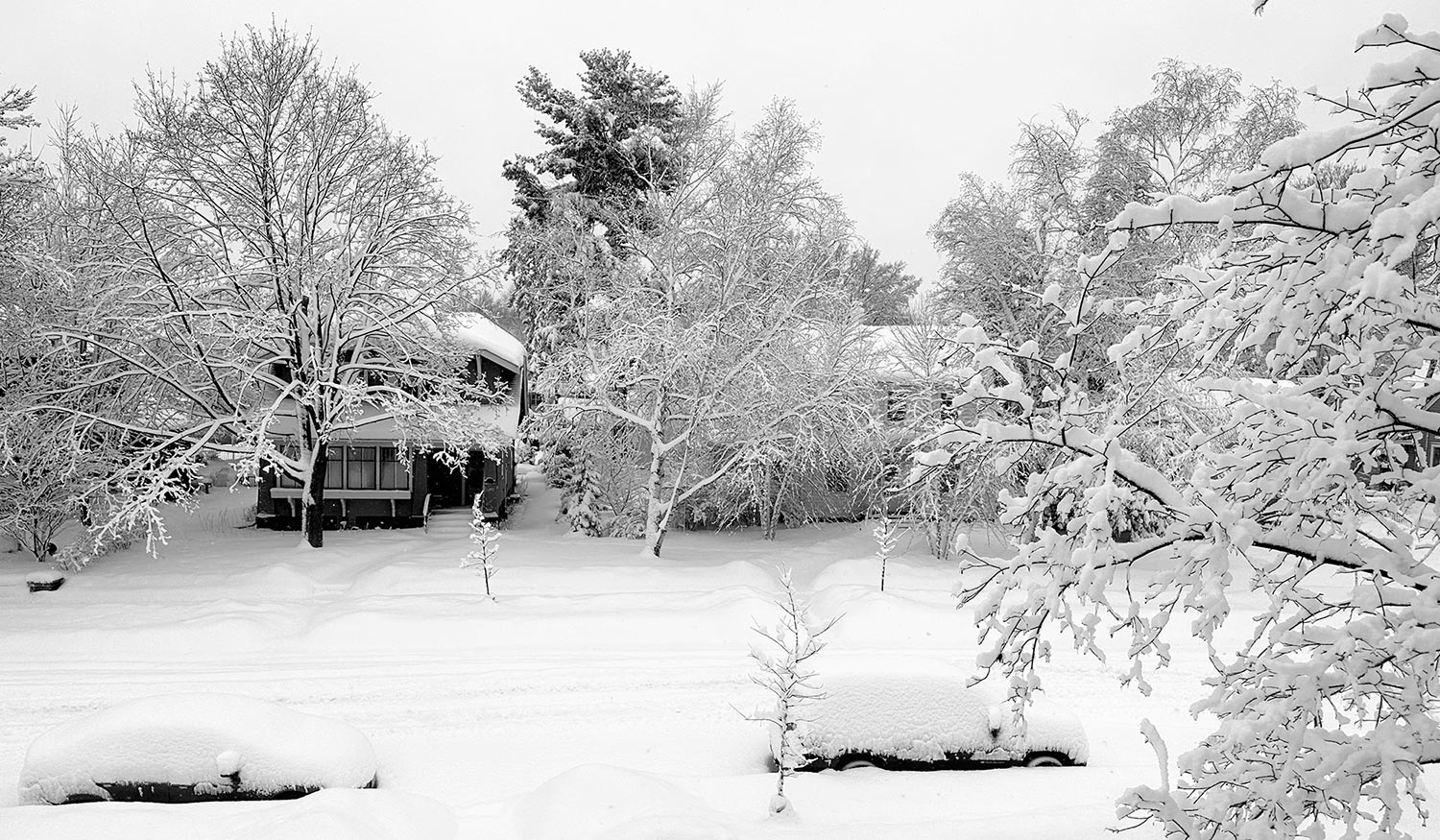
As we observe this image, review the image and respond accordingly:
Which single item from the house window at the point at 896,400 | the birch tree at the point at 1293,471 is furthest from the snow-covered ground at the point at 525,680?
the house window at the point at 896,400

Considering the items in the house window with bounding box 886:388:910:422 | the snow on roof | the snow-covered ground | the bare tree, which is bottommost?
the snow-covered ground

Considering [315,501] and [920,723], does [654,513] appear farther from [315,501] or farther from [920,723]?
[920,723]

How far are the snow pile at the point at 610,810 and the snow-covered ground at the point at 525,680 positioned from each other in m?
0.03

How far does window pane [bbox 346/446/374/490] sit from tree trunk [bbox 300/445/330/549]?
15.6 ft

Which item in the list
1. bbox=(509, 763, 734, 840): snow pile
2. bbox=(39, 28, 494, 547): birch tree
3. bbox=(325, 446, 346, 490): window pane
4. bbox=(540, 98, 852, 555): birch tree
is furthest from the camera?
bbox=(325, 446, 346, 490): window pane

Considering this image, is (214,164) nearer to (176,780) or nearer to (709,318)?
(709,318)

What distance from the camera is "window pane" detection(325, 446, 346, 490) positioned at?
26.8 m

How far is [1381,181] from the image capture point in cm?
386

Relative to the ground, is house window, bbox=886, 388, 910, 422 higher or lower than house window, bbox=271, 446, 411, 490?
higher

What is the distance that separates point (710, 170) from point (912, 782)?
16560 mm

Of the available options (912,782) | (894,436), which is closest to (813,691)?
(912,782)

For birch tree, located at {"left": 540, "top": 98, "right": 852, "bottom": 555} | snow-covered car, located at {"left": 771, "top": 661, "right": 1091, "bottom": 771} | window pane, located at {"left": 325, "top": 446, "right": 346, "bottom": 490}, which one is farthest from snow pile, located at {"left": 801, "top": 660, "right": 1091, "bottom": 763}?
window pane, located at {"left": 325, "top": 446, "right": 346, "bottom": 490}

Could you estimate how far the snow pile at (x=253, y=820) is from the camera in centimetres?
707

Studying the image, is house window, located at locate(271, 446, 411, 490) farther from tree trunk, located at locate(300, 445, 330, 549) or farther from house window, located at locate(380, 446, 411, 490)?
tree trunk, located at locate(300, 445, 330, 549)
